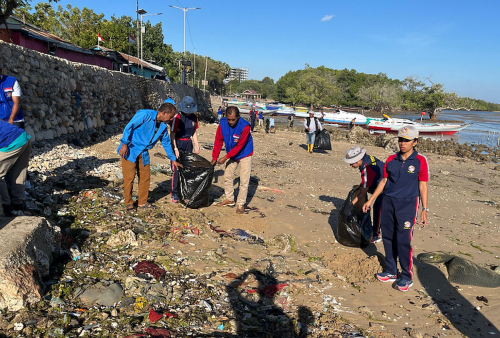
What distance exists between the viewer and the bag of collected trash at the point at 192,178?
202 inches

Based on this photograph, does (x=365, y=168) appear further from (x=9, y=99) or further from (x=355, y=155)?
(x=9, y=99)

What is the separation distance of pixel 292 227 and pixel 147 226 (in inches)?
84.1

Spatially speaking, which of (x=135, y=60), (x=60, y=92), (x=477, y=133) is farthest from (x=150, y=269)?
(x=477, y=133)

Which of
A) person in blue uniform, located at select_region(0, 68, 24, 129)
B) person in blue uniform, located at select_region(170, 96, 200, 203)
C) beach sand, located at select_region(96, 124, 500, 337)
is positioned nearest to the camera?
beach sand, located at select_region(96, 124, 500, 337)

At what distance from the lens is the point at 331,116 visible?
39.0 m

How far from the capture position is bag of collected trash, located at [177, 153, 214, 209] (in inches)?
202

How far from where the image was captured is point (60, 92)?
7.95m

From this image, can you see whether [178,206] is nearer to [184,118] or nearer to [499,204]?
[184,118]

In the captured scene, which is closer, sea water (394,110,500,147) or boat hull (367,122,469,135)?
sea water (394,110,500,147)

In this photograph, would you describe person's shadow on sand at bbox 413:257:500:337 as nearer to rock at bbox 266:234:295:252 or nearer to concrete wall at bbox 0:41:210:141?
rock at bbox 266:234:295:252

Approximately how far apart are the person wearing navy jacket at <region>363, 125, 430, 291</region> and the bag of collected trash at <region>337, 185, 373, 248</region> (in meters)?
0.65

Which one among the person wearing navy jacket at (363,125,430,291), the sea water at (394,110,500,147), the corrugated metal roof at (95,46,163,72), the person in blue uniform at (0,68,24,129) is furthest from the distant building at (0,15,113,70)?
the sea water at (394,110,500,147)

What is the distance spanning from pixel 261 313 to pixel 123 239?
1795 millimetres

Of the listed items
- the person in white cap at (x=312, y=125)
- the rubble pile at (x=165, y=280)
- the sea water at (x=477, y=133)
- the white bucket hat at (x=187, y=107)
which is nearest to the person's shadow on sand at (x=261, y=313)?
the rubble pile at (x=165, y=280)
